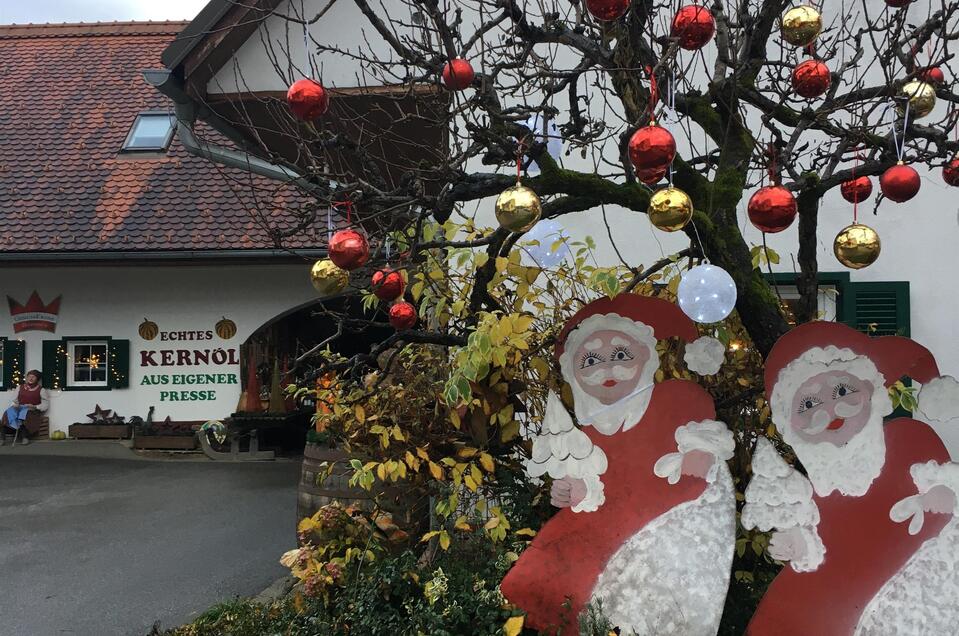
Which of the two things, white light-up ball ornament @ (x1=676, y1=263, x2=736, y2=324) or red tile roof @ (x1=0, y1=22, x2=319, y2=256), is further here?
red tile roof @ (x1=0, y1=22, x2=319, y2=256)

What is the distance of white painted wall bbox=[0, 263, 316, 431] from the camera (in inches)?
445

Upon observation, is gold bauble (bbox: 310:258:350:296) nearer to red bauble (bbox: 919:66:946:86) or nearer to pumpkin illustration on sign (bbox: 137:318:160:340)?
red bauble (bbox: 919:66:946:86)

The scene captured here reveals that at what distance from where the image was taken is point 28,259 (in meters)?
10.8

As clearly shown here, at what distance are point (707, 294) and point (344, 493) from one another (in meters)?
2.52

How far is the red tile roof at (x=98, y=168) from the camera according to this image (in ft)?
35.3

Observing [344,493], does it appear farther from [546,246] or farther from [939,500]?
[939,500]

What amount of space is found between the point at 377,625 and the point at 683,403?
4.78 feet

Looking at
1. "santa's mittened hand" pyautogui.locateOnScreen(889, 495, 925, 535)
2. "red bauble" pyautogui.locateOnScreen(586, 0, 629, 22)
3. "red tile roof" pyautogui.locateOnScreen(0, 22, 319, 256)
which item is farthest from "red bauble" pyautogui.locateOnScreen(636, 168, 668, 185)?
"red tile roof" pyautogui.locateOnScreen(0, 22, 319, 256)

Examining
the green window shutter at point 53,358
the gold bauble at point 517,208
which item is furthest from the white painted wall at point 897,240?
the green window shutter at point 53,358

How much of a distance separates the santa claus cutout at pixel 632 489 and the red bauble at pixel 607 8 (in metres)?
0.98

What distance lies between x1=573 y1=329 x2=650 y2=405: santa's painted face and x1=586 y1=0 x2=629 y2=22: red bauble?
108 centimetres

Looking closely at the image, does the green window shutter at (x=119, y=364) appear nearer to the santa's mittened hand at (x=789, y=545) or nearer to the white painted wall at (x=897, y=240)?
the white painted wall at (x=897, y=240)

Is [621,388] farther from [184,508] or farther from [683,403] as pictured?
[184,508]

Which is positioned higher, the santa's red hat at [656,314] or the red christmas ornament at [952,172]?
the red christmas ornament at [952,172]
